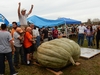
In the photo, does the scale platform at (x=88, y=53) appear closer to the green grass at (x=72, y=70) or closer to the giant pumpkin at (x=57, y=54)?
the green grass at (x=72, y=70)

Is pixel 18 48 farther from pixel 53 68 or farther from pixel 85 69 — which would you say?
pixel 85 69

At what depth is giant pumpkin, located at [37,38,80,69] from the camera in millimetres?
4816

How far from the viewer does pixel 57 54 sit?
4.81 m

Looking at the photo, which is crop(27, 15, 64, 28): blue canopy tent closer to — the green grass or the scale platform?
the scale platform

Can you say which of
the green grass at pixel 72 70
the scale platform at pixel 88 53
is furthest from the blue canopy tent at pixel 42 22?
the green grass at pixel 72 70

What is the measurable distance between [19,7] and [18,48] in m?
1.83

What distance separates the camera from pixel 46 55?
16.4 feet

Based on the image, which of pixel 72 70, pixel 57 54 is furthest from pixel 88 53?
pixel 57 54

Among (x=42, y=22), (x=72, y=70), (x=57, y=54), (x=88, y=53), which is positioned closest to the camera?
(x=57, y=54)

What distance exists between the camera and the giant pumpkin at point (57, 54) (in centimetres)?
482

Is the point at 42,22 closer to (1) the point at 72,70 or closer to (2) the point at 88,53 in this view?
(2) the point at 88,53

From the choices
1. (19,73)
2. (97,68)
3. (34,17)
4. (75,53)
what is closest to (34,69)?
(19,73)

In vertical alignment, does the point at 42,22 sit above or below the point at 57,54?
above

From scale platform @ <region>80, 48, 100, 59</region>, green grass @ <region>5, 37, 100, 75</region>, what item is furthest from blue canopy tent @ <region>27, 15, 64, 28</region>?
green grass @ <region>5, 37, 100, 75</region>
